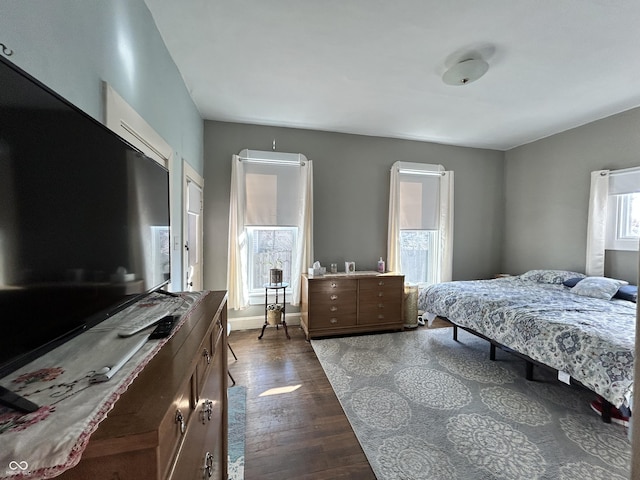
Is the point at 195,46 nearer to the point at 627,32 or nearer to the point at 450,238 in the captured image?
the point at 627,32

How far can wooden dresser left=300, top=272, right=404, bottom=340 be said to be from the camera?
10.9 feet

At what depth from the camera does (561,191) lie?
3803mm

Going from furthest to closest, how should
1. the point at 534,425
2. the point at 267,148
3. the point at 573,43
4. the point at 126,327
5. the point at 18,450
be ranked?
the point at 267,148
the point at 573,43
the point at 534,425
the point at 126,327
the point at 18,450

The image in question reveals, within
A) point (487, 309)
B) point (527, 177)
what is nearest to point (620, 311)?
point (487, 309)

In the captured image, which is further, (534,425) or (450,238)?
(450,238)

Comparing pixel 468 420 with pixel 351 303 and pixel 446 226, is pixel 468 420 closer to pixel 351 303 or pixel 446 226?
pixel 351 303

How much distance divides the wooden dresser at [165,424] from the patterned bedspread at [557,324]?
7.67 ft

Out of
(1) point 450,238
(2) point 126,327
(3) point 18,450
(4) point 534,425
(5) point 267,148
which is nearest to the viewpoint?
(3) point 18,450

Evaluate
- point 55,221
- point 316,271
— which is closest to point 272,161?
point 316,271

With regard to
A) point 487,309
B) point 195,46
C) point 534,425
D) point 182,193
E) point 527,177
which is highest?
point 195,46

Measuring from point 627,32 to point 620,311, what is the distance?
2.22 meters

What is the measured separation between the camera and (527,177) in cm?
427

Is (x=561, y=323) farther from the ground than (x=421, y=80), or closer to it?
closer to it

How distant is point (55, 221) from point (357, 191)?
3622 millimetres
